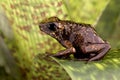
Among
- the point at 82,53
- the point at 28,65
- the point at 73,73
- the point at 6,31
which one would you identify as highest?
the point at 6,31

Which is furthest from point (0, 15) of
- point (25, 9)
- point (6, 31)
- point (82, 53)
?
point (82, 53)

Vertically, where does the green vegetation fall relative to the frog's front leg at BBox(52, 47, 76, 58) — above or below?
above

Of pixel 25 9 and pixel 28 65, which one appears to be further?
pixel 28 65

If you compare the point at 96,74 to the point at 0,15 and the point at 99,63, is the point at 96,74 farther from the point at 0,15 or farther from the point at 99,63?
the point at 0,15

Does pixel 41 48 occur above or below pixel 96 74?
above

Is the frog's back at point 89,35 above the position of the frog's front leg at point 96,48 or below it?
above

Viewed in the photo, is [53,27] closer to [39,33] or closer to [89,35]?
[89,35]

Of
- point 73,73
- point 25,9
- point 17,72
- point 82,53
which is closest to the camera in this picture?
point 73,73

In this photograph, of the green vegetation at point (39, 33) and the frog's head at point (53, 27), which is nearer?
the frog's head at point (53, 27)
